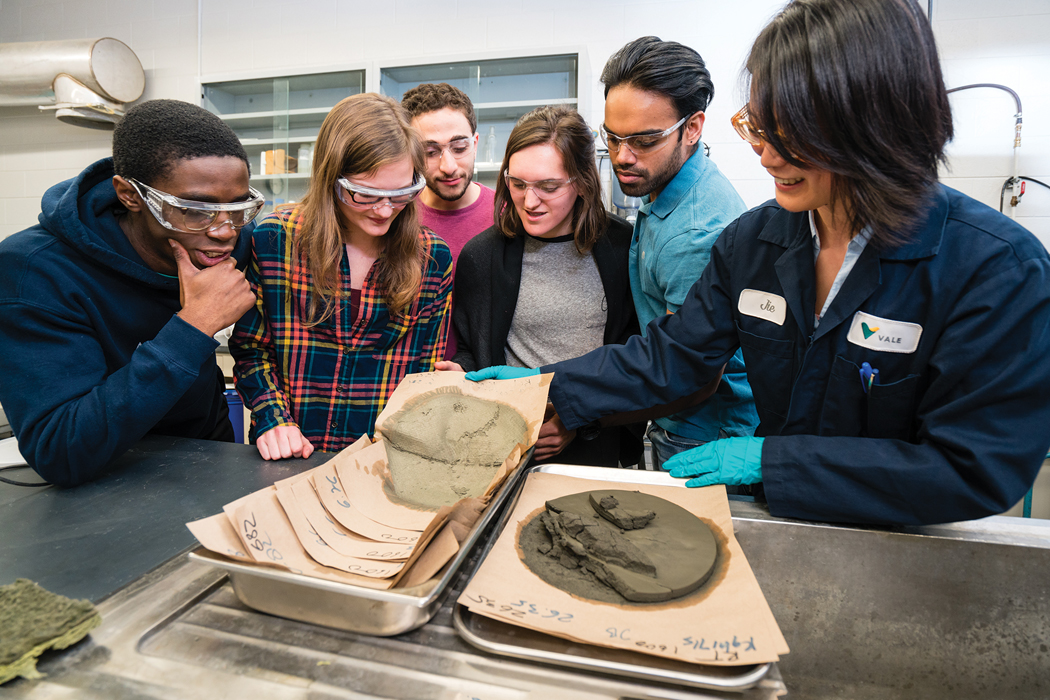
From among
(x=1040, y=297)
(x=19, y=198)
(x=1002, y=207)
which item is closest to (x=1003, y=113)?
(x=1002, y=207)

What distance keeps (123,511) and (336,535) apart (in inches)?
17.9

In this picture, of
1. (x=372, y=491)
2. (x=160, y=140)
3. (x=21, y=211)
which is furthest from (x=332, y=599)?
(x=21, y=211)

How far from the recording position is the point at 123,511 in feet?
3.28

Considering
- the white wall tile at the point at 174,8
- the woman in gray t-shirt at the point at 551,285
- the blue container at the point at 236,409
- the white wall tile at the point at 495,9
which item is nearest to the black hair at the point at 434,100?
the woman in gray t-shirt at the point at 551,285

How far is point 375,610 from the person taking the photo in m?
0.67

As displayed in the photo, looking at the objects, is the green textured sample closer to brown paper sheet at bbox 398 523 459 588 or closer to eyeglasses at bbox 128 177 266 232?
brown paper sheet at bbox 398 523 459 588

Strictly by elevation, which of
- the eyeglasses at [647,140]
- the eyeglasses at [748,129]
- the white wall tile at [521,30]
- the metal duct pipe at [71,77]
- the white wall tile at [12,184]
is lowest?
the eyeglasses at [748,129]

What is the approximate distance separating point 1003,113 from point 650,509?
345 cm

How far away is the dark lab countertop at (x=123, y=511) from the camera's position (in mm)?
818

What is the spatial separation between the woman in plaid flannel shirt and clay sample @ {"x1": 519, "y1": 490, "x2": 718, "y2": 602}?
79cm

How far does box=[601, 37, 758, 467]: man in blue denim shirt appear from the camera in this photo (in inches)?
59.3

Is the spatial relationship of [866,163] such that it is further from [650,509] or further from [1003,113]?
[1003,113]

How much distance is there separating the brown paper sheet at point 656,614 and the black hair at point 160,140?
3.29 ft

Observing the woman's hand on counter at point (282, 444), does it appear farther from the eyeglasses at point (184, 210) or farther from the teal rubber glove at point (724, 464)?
the teal rubber glove at point (724, 464)
